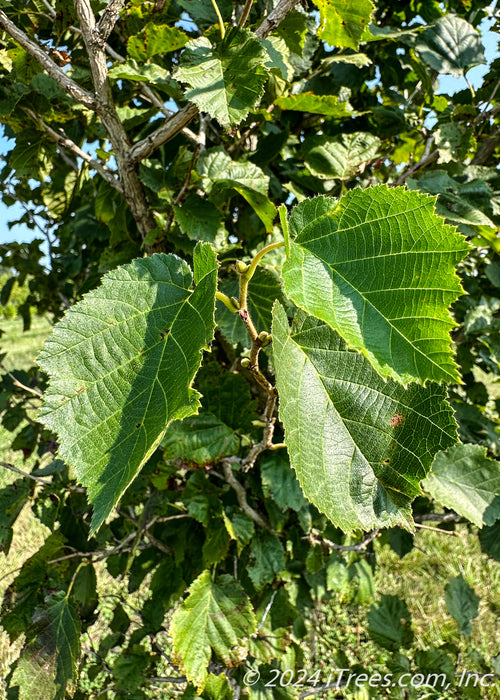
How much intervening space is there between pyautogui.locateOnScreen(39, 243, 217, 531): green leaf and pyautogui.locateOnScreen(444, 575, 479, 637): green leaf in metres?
1.37

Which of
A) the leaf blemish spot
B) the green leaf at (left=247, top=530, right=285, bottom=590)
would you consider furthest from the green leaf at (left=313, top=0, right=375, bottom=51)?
the green leaf at (left=247, top=530, right=285, bottom=590)

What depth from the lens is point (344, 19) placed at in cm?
91

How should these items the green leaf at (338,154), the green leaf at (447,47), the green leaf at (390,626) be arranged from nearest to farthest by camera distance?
the green leaf at (338,154)
the green leaf at (447,47)
the green leaf at (390,626)

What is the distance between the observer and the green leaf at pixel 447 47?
1.33m

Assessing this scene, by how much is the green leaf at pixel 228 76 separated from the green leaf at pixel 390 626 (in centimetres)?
145

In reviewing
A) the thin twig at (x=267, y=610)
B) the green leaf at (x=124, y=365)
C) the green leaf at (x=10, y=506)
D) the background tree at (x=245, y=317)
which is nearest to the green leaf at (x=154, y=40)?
the background tree at (x=245, y=317)

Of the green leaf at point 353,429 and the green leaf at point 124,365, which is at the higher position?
the green leaf at point 124,365

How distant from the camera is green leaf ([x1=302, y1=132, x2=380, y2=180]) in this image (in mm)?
1228

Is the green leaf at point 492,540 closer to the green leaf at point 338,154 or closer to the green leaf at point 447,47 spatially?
the green leaf at point 338,154

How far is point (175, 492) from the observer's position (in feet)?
4.90

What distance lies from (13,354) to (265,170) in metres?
8.65

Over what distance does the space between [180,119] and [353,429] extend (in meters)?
0.59

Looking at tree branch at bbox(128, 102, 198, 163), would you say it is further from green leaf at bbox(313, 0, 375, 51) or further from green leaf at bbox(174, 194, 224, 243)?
green leaf at bbox(313, 0, 375, 51)

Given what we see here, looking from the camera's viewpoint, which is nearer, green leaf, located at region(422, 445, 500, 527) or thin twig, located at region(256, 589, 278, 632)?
green leaf, located at region(422, 445, 500, 527)
